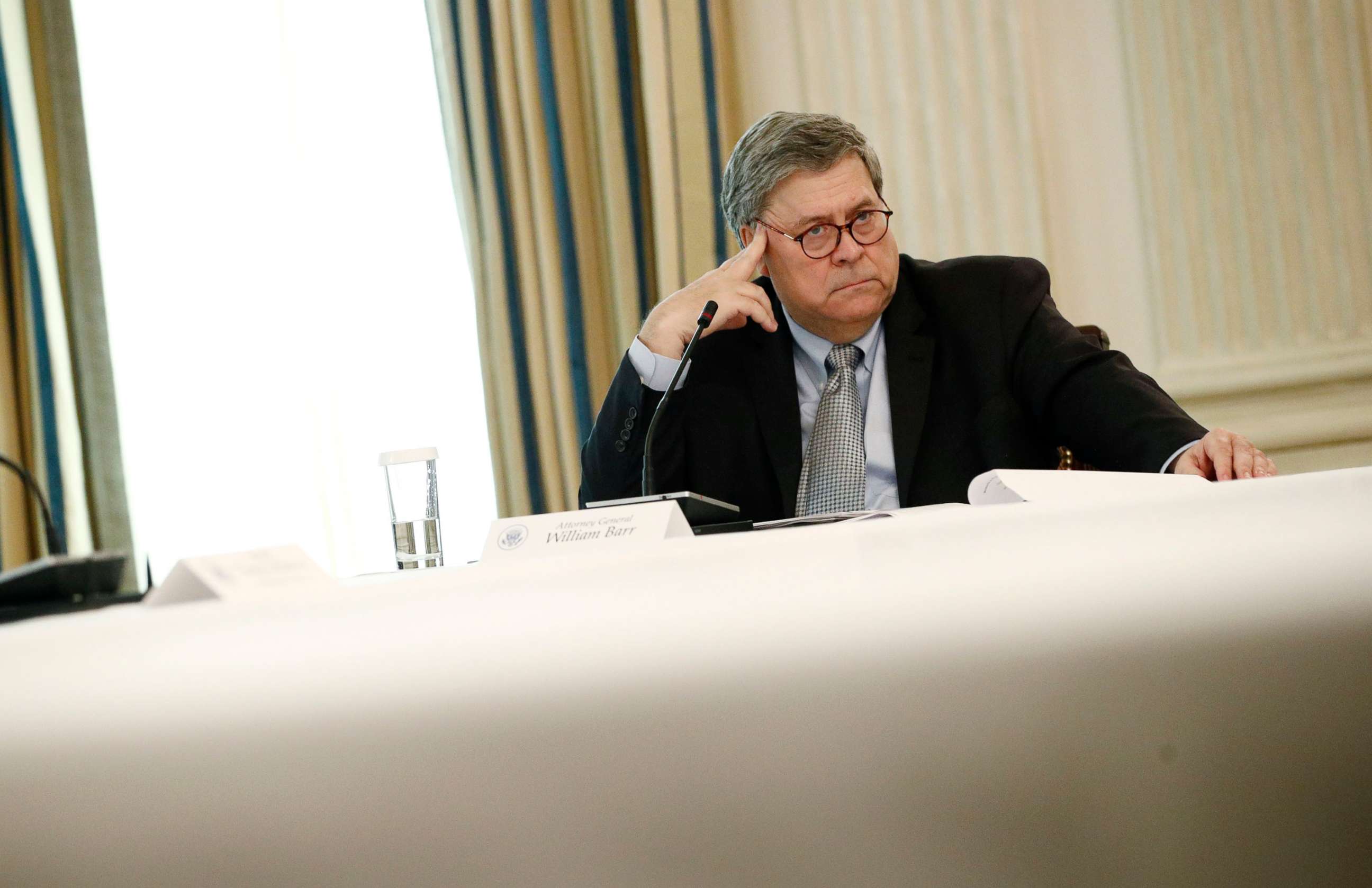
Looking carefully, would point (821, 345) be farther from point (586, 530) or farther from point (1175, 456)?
point (586, 530)

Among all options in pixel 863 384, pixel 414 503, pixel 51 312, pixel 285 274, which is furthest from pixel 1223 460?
pixel 51 312

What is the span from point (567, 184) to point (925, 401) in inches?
57.6

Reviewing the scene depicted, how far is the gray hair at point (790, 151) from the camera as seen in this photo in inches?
80.7

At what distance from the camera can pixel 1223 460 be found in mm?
1316

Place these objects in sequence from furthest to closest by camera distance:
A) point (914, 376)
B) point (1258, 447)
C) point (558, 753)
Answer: point (1258, 447)
point (914, 376)
point (558, 753)

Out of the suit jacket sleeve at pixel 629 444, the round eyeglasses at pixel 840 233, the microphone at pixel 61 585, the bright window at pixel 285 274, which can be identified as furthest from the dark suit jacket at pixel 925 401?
the bright window at pixel 285 274

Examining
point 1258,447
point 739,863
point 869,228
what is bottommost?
point 1258,447

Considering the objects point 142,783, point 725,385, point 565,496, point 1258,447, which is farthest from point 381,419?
point 142,783

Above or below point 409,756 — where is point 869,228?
above

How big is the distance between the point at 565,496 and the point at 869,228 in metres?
1.33

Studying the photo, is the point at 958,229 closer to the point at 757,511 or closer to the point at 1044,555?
the point at 757,511

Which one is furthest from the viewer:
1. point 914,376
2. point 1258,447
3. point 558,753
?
point 1258,447

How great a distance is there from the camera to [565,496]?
3.07 metres

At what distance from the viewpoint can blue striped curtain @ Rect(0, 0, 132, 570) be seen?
302 cm
